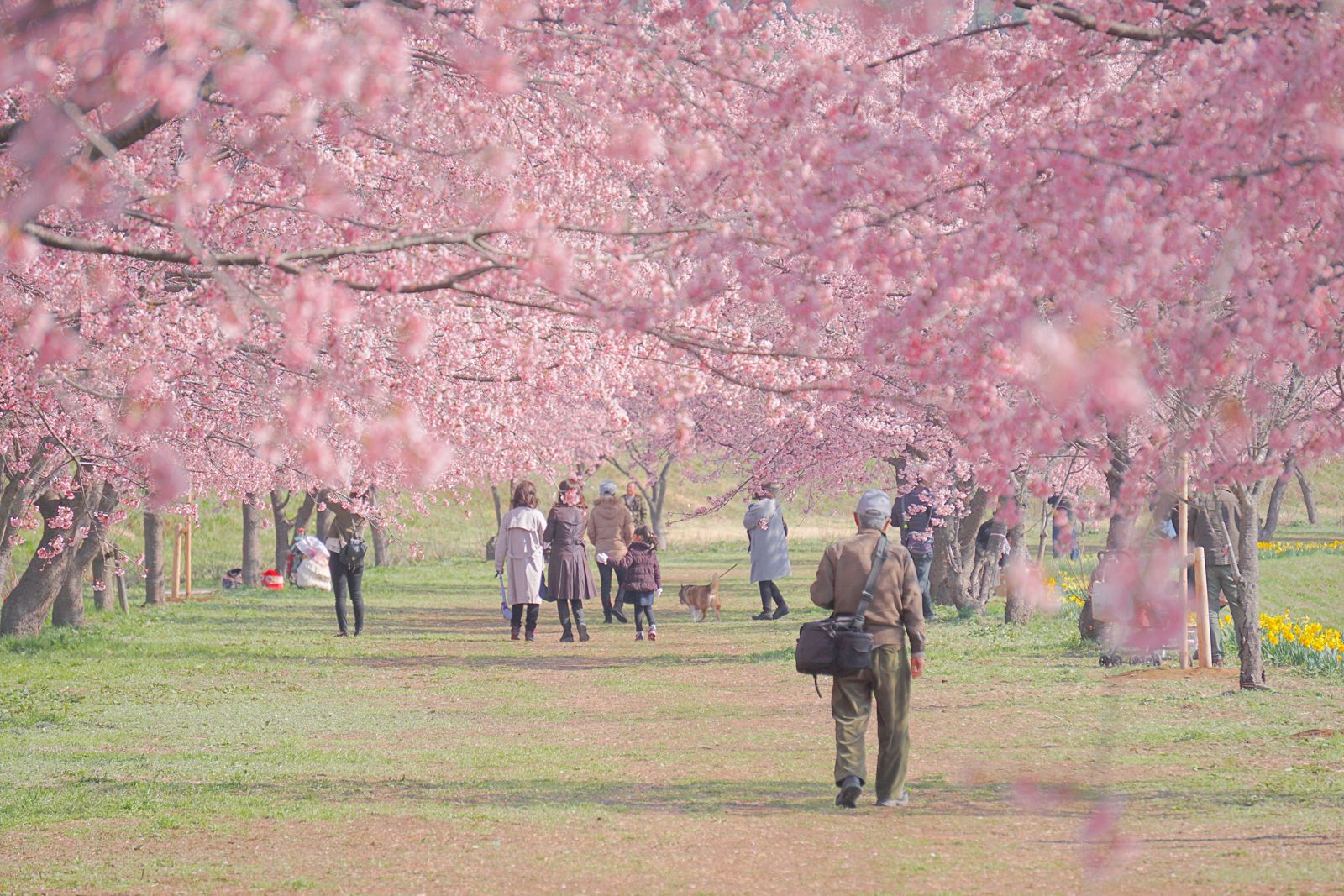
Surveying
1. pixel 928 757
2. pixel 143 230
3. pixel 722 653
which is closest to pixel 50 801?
pixel 143 230

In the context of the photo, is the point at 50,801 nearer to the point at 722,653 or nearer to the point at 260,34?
the point at 260,34

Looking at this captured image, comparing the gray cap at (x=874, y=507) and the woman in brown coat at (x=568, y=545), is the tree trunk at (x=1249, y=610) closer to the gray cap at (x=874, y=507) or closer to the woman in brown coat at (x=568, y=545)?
the gray cap at (x=874, y=507)

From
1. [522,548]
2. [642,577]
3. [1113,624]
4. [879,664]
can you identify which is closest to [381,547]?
[642,577]

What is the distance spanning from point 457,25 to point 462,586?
99.0 feet

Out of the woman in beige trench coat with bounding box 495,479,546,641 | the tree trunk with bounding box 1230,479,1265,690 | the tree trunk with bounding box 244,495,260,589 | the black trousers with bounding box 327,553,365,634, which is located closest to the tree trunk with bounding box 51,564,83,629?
the black trousers with bounding box 327,553,365,634

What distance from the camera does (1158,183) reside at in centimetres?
627

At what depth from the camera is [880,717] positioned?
9.73 metres

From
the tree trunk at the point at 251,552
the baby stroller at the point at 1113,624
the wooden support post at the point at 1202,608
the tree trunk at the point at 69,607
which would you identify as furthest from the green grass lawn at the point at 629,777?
the tree trunk at the point at 251,552

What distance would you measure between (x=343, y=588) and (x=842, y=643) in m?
14.3

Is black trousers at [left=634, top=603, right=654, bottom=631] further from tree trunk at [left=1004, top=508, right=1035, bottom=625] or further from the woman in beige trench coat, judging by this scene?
tree trunk at [left=1004, top=508, right=1035, bottom=625]

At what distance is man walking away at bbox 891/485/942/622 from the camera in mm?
22953

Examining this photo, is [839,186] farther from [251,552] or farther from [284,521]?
[284,521]

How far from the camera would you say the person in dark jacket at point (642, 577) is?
2175 cm

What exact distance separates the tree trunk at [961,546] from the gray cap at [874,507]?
14220 millimetres
